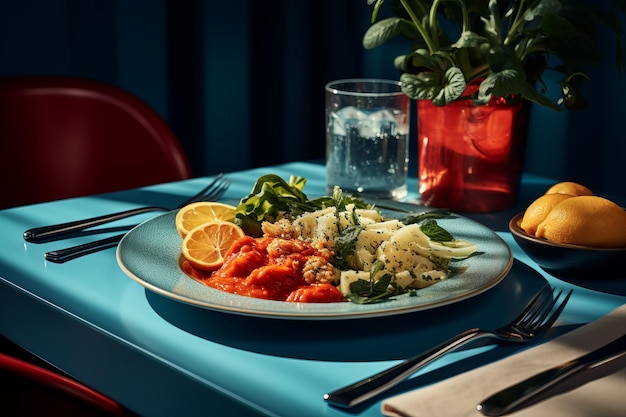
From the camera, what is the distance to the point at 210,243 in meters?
1.12

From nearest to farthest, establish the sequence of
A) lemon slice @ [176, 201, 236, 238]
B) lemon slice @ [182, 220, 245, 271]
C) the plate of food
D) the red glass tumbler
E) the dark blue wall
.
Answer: the plate of food, lemon slice @ [182, 220, 245, 271], lemon slice @ [176, 201, 236, 238], the red glass tumbler, the dark blue wall

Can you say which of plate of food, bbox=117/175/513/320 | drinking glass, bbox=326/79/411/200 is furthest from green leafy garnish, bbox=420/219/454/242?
drinking glass, bbox=326/79/411/200

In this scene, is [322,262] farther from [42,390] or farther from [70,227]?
[70,227]

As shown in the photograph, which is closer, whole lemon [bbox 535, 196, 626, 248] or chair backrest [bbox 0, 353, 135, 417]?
chair backrest [bbox 0, 353, 135, 417]

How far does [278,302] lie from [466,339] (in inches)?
8.1

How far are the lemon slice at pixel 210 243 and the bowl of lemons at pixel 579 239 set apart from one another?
0.39 m

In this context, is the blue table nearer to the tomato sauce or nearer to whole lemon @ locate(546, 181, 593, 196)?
the tomato sauce

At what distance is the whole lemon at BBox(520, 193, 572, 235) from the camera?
1.17 meters

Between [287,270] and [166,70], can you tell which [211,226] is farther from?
[166,70]

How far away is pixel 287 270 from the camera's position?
992 millimetres

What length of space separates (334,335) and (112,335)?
24cm

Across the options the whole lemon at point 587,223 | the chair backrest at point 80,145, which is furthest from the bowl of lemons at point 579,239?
the chair backrest at point 80,145

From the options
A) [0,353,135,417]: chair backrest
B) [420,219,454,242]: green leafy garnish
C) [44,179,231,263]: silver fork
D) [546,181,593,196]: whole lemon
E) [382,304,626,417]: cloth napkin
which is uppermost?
[546,181,593,196]: whole lemon

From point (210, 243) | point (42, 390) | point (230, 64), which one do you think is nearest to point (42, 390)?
point (42, 390)
